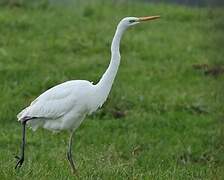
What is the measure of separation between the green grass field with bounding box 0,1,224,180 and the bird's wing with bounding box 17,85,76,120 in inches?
20.6

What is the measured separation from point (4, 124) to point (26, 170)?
154 inches

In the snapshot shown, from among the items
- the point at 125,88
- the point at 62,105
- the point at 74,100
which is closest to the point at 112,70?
the point at 74,100

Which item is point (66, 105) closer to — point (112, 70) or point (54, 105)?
point (54, 105)

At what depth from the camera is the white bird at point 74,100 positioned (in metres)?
7.46

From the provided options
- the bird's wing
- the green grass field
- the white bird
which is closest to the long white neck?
the white bird

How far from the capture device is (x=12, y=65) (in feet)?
42.4

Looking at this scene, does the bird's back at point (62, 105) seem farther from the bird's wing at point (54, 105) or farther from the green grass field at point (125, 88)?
the green grass field at point (125, 88)

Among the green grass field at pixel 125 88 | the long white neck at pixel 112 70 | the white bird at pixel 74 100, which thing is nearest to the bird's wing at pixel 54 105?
the white bird at pixel 74 100

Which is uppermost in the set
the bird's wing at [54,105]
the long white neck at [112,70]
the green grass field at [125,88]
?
the long white neck at [112,70]

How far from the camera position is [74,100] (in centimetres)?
747

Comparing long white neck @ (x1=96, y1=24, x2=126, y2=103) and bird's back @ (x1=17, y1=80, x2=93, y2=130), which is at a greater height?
long white neck @ (x1=96, y1=24, x2=126, y2=103)

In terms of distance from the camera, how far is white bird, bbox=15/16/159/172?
7457 mm

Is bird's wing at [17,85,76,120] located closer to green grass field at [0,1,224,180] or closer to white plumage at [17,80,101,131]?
white plumage at [17,80,101,131]

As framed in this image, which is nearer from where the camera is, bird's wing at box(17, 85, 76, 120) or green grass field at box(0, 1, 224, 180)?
bird's wing at box(17, 85, 76, 120)
